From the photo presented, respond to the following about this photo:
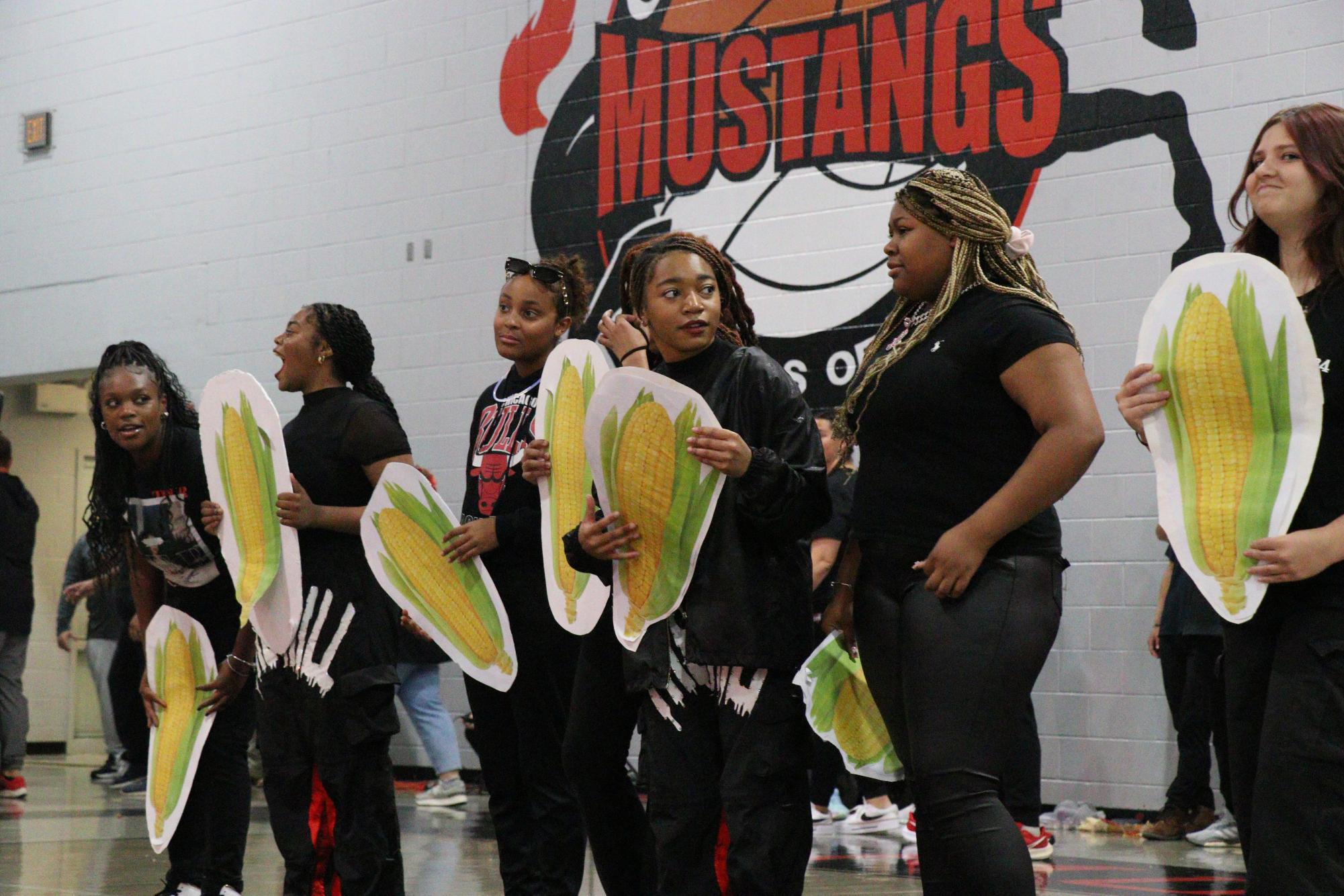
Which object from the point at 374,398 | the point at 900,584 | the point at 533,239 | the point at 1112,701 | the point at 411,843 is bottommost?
the point at 411,843

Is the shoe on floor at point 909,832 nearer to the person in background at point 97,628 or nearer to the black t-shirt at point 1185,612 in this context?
the black t-shirt at point 1185,612

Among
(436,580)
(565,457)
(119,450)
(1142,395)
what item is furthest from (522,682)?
(1142,395)

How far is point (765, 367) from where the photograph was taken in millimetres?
2908

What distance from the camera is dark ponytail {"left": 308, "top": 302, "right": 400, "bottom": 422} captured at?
3703 mm

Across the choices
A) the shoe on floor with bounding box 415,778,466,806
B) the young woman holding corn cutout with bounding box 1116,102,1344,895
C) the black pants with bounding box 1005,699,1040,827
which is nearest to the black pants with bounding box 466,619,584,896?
the young woman holding corn cutout with bounding box 1116,102,1344,895

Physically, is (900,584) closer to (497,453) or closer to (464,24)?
(497,453)

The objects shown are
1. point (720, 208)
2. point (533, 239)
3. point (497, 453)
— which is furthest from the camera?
point (533, 239)

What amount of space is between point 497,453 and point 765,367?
101 cm

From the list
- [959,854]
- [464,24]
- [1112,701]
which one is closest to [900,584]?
[959,854]

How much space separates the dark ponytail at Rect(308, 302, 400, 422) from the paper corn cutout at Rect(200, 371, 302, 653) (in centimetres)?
20

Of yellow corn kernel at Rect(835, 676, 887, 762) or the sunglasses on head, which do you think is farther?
the sunglasses on head

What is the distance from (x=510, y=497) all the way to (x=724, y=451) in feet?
3.35

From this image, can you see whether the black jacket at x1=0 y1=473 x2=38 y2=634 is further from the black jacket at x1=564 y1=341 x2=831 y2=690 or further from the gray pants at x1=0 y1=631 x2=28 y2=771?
the black jacket at x1=564 y1=341 x2=831 y2=690

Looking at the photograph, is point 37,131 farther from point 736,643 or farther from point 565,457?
point 736,643
